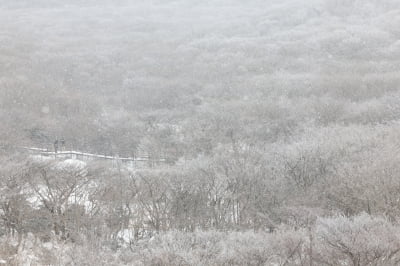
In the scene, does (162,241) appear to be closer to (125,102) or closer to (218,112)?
(218,112)

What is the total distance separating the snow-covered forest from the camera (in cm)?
1130

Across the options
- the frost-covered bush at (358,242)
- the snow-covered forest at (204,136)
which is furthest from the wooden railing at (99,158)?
the frost-covered bush at (358,242)

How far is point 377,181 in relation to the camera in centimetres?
1481

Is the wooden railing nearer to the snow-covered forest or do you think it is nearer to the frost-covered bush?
the snow-covered forest

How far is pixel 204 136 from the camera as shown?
78.8ft

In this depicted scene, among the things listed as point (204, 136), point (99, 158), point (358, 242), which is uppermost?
point (358, 242)

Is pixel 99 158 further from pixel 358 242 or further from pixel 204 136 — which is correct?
pixel 358 242

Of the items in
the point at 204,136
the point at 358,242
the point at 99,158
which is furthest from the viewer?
the point at 204,136

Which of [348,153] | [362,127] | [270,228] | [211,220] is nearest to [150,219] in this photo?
[211,220]

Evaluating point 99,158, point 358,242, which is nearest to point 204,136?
point 99,158

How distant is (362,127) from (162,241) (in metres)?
13.9

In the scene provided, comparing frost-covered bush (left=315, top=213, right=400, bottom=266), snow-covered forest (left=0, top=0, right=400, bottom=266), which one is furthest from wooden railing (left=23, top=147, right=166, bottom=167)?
frost-covered bush (left=315, top=213, right=400, bottom=266)

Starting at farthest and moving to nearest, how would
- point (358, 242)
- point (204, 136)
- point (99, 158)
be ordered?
1. point (204, 136)
2. point (99, 158)
3. point (358, 242)

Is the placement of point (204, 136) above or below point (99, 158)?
above
